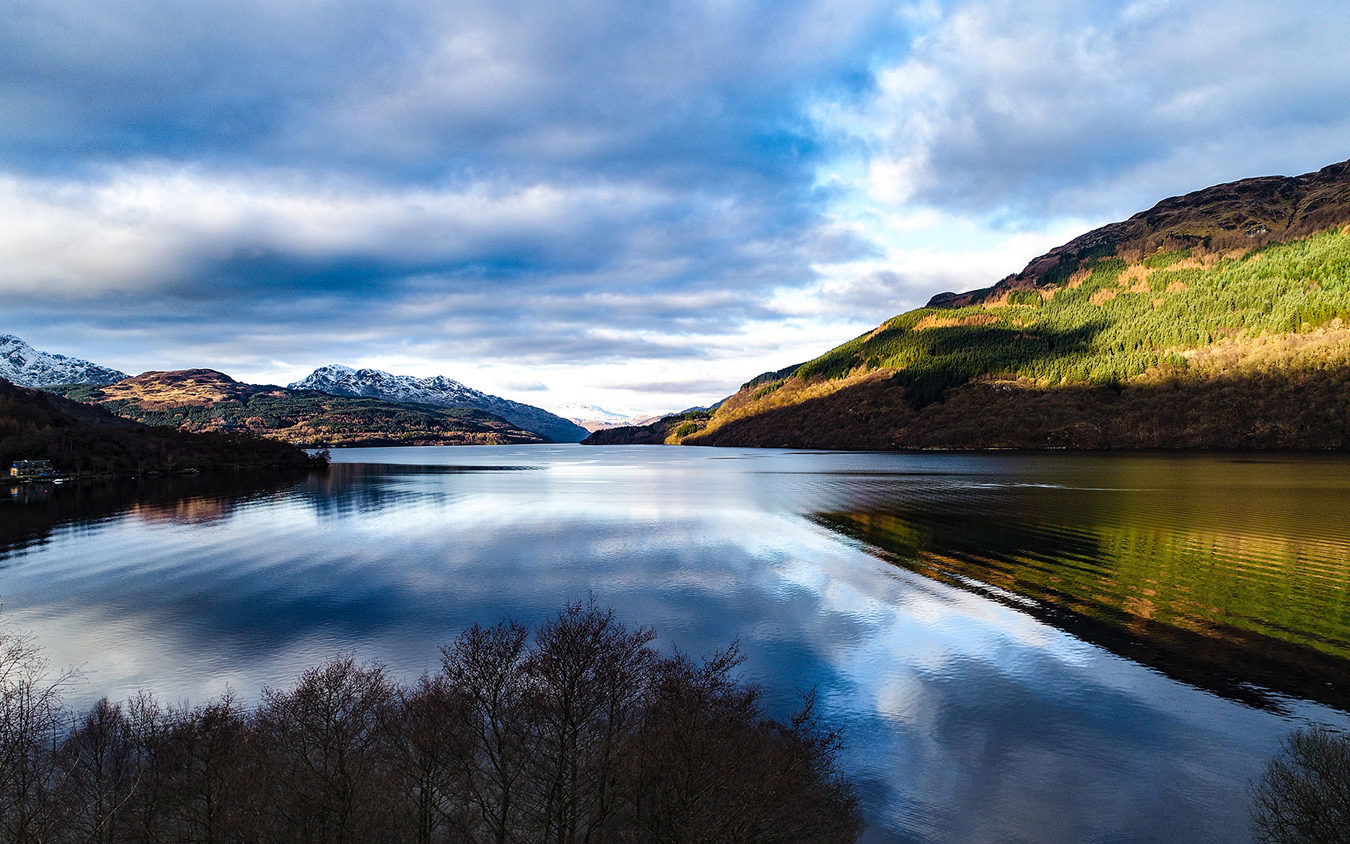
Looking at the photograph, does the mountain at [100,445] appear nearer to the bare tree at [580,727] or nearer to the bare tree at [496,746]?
the bare tree at [496,746]

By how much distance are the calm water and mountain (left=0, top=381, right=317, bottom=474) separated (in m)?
90.7

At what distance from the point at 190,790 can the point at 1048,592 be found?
42219 millimetres

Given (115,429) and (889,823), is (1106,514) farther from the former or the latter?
(115,429)

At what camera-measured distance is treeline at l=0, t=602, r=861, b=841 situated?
14.1 meters

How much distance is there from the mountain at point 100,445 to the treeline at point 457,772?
178 meters

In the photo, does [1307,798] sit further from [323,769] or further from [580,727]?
[323,769]

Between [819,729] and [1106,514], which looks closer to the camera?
[819,729]

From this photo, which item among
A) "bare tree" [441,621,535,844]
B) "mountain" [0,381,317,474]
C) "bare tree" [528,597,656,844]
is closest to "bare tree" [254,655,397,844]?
"bare tree" [441,621,535,844]

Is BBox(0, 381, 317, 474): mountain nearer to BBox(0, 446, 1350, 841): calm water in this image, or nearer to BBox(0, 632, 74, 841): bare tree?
BBox(0, 446, 1350, 841): calm water

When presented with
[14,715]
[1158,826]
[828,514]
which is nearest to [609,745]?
[1158,826]

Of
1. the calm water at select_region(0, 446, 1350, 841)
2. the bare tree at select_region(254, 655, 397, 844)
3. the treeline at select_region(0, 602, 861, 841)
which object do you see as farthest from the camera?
the calm water at select_region(0, 446, 1350, 841)

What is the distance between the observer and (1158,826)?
51.3ft

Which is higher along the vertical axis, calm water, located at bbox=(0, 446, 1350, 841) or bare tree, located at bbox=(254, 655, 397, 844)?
bare tree, located at bbox=(254, 655, 397, 844)

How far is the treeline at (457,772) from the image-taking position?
14.1m
